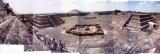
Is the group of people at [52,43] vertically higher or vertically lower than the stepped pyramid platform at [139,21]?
lower

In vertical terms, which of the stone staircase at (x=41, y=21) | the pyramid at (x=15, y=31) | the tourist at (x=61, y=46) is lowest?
the tourist at (x=61, y=46)

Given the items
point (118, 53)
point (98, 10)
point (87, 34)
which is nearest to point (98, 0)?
point (98, 10)

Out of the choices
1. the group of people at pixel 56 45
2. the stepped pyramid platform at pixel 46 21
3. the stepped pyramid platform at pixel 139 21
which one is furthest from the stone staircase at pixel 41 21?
the stepped pyramid platform at pixel 139 21

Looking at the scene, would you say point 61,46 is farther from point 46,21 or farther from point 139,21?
point 139,21

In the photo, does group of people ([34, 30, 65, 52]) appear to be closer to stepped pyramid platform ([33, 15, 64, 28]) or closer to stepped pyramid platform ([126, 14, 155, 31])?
stepped pyramid platform ([33, 15, 64, 28])

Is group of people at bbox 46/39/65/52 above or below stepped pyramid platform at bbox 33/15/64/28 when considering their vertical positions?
below

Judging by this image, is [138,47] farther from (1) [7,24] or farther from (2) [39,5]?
(1) [7,24]

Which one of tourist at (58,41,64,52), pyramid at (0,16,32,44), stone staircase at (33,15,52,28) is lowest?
tourist at (58,41,64,52)

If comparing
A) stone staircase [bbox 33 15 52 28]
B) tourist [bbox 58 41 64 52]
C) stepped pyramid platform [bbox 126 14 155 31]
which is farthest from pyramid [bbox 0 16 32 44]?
stepped pyramid platform [bbox 126 14 155 31]

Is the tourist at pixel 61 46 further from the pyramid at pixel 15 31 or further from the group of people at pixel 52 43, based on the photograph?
the pyramid at pixel 15 31
